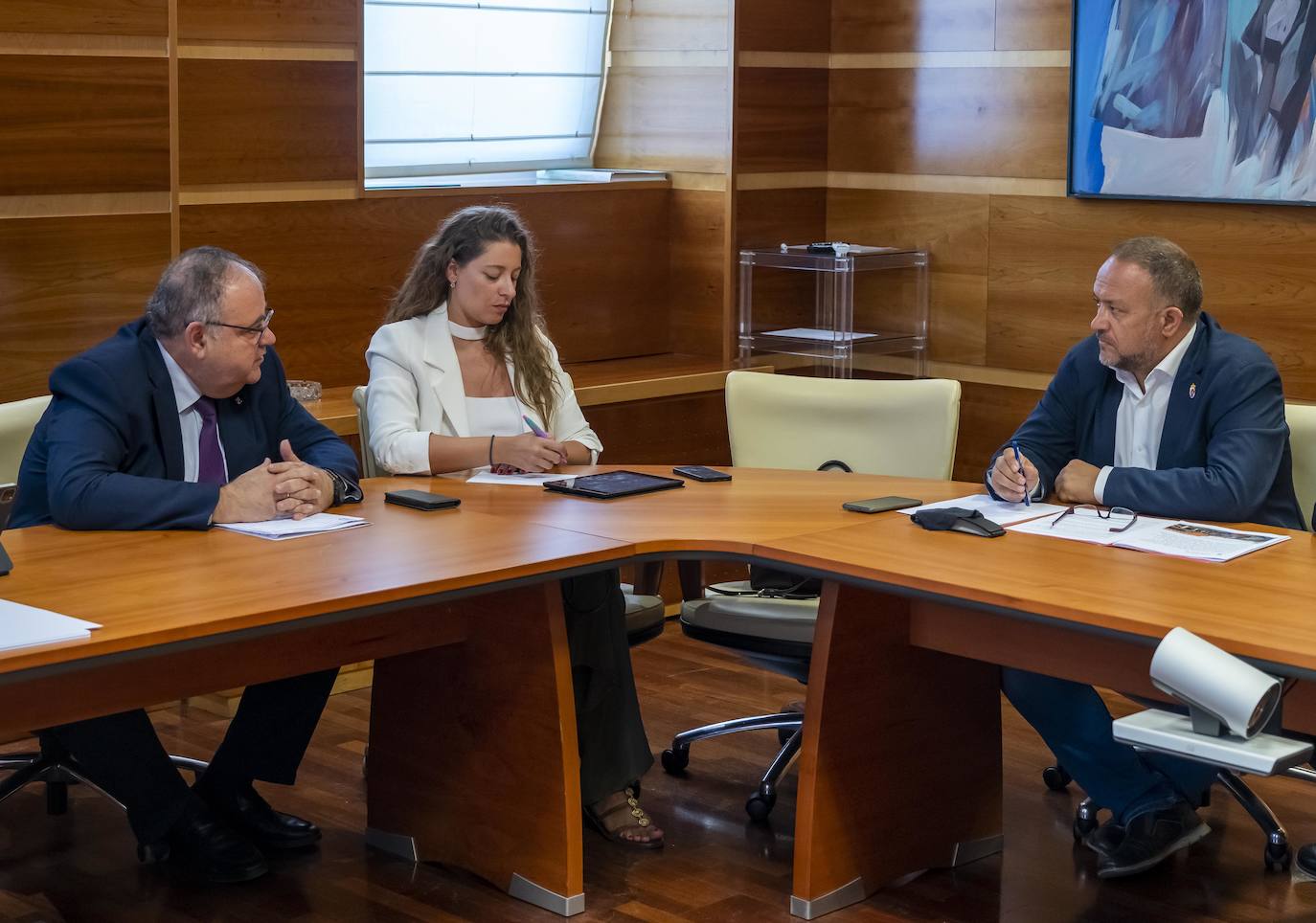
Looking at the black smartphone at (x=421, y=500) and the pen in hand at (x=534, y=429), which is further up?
the pen in hand at (x=534, y=429)

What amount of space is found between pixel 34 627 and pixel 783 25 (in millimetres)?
4220

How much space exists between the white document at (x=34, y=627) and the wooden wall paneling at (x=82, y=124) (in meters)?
2.07

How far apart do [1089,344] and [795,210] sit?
8.25 ft

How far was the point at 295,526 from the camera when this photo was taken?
10.7 ft

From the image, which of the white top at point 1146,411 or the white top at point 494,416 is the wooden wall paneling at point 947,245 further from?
the white top at point 494,416

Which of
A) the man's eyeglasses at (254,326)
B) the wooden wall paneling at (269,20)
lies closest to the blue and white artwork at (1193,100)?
the wooden wall paneling at (269,20)

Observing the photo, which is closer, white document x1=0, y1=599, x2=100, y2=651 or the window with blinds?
white document x1=0, y1=599, x2=100, y2=651

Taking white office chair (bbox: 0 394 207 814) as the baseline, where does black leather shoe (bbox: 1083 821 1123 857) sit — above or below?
below

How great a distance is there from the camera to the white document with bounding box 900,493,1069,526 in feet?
11.1

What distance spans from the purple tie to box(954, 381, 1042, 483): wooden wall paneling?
303cm

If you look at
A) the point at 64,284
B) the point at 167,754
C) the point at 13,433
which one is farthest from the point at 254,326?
the point at 64,284

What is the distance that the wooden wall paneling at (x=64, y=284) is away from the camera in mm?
4355

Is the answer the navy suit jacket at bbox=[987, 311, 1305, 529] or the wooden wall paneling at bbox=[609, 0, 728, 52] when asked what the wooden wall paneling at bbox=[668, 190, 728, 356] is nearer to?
the wooden wall paneling at bbox=[609, 0, 728, 52]

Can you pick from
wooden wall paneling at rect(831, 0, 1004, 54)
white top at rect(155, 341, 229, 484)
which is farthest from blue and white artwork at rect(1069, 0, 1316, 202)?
white top at rect(155, 341, 229, 484)
